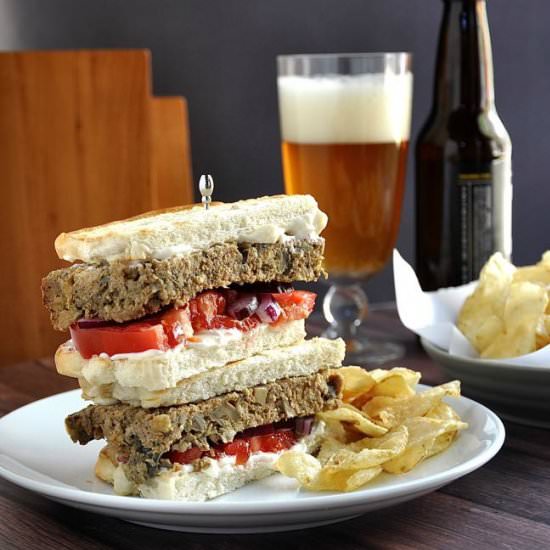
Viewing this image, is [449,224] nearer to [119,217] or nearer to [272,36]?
[119,217]

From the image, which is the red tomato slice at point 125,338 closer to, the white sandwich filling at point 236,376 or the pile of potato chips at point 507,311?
the white sandwich filling at point 236,376

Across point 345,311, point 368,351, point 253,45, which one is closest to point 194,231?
point 368,351

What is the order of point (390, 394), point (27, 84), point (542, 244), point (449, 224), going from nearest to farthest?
point (390, 394), point (449, 224), point (27, 84), point (542, 244)

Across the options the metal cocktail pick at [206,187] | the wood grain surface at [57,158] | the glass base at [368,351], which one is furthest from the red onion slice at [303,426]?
the wood grain surface at [57,158]

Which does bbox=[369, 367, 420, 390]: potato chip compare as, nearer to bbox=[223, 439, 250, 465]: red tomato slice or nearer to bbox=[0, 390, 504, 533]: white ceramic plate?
bbox=[0, 390, 504, 533]: white ceramic plate

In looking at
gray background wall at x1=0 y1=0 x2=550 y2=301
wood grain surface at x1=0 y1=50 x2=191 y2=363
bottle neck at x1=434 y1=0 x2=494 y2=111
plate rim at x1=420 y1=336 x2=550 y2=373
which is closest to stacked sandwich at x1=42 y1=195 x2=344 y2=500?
plate rim at x1=420 y1=336 x2=550 y2=373

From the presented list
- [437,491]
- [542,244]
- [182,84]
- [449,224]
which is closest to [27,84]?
[182,84]

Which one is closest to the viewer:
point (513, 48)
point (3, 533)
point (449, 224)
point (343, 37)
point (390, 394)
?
point (3, 533)
